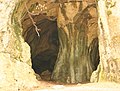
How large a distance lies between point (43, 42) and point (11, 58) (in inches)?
478

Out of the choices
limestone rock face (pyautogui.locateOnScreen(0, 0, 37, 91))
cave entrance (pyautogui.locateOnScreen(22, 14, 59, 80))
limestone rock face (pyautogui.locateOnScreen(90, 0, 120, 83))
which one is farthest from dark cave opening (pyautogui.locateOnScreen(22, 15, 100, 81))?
limestone rock face (pyautogui.locateOnScreen(90, 0, 120, 83))

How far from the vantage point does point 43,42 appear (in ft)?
76.6

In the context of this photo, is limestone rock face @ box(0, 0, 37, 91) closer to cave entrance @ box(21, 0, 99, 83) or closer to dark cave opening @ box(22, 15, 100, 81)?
cave entrance @ box(21, 0, 99, 83)

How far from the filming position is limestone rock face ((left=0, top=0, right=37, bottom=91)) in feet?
34.6

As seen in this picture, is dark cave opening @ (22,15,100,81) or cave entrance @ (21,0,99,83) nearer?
cave entrance @ (21,0,99,83)

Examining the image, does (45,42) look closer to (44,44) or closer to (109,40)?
(44,44)

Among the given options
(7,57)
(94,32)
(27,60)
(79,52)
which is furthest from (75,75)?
(7,57)

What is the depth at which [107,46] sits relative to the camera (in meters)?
12.1

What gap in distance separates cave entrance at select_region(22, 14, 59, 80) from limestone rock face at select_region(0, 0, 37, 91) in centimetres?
678

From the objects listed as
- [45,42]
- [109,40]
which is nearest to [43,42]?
[45,42]

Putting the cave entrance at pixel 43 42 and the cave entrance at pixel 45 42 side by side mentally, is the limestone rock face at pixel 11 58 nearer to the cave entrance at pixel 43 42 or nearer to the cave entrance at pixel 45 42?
the cave entrance at pixel 45 42

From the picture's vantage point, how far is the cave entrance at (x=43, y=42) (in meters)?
20.4

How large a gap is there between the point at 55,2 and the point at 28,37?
4.33 m

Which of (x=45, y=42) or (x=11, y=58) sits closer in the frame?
(x=11, y=58)
